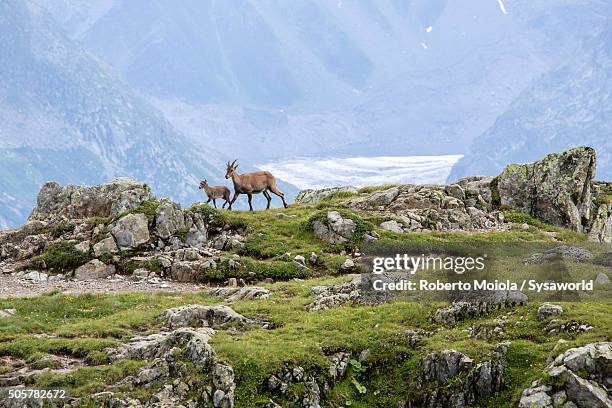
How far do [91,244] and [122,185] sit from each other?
9561 mm

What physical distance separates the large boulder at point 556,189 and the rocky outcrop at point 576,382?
3080 centimetres

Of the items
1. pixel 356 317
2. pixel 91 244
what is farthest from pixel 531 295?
pixel 91 244

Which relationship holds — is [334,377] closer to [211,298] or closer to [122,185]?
[211,298]

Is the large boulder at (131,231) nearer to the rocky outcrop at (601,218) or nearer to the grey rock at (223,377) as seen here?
the grey rock at (223,377)

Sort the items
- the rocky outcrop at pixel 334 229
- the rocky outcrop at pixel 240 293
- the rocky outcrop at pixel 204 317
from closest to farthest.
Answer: the rocky outcrop at pixel 204 317 < the rocky outcrop at pixel 240 293 < the rocky outcrop at pixel 334 229

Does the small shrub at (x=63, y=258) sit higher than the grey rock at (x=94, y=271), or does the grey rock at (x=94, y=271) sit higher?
the small shrub at (x=63, y=258)

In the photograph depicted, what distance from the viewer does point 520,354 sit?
26016 mm

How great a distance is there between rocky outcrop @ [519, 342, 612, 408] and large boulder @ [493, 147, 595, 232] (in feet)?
101

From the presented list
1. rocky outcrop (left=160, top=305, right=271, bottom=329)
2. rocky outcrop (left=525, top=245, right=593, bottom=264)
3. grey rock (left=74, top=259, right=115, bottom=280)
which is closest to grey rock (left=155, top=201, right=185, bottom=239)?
grey rock (left=74, top=259, right=115, bottom=280)

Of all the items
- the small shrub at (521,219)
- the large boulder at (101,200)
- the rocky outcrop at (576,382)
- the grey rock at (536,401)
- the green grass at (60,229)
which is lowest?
the grey rock at (536,401)

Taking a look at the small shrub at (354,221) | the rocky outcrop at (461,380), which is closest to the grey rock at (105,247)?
the small shrub at (354,221)

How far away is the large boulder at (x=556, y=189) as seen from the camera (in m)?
54.2

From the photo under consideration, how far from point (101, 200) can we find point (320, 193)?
19.0 meters

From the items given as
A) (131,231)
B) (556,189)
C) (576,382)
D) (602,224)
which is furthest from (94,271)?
(602,224)
